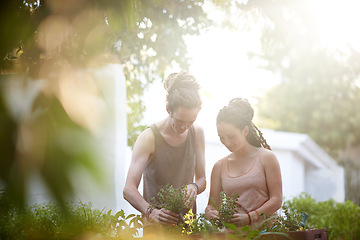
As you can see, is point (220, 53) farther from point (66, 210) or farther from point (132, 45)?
point (66, 210)

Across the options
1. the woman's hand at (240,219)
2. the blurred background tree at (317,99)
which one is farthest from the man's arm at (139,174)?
the blurred background tree at (317,99)

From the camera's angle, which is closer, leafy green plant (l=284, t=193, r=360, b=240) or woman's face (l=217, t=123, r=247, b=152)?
woman's face (l=217, t=123, r=247, b=152)

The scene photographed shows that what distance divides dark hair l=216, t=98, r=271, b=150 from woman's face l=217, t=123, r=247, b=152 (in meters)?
0.03

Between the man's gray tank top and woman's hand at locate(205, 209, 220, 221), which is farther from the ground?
the man's gray tank top

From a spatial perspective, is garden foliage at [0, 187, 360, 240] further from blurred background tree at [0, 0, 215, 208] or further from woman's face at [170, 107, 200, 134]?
woman's face at [170, 107, 200, 134]

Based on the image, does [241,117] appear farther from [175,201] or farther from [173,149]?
[175,201]

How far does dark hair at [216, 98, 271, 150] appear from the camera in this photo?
2.70 metres

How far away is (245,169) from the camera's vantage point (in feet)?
8.96

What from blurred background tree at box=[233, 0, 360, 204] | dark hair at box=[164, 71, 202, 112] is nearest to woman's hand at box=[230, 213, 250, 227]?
dark hair at box=[164, 71, 202, 112]

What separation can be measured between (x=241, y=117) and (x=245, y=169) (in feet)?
1.02

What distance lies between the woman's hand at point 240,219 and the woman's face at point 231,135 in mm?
456

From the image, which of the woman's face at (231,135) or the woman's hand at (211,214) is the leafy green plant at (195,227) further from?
the woman's face at (231,135)

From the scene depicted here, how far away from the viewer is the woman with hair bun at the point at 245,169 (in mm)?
2609

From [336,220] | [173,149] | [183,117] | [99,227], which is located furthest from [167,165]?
[336,220]
